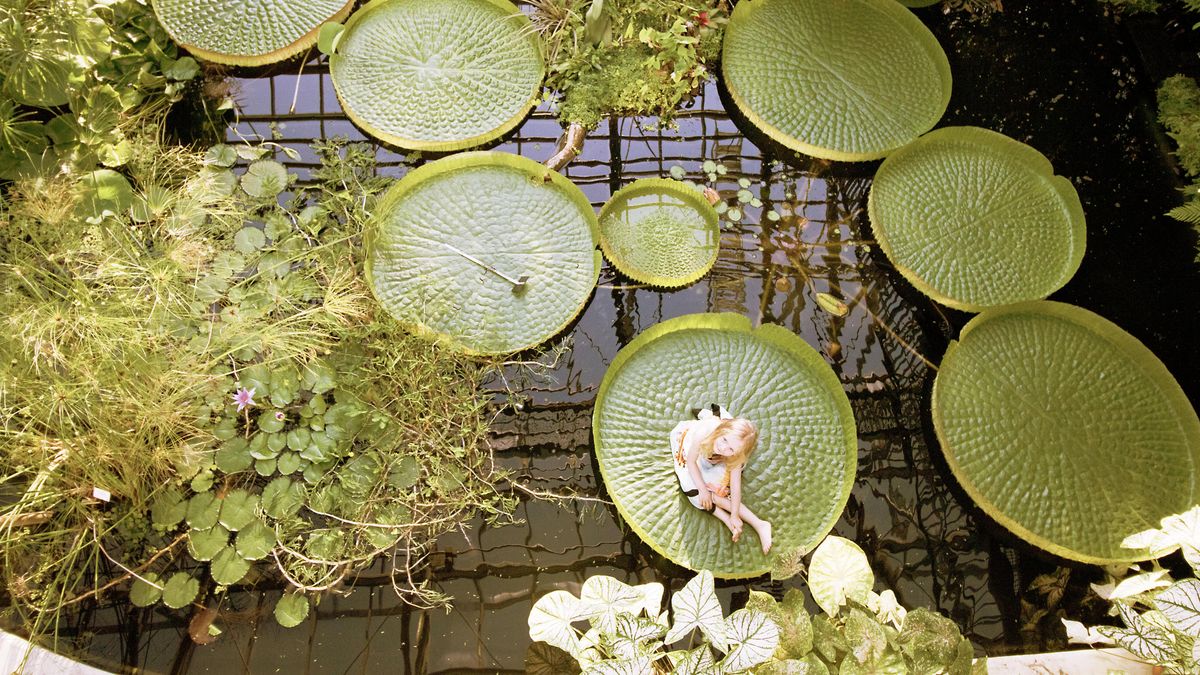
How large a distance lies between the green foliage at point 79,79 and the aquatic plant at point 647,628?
1.96 meters

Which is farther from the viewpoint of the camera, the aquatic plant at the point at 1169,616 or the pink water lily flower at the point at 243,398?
the pink water lily flower at the point at 243,398

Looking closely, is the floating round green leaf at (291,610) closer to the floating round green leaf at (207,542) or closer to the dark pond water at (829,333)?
the dark pond water at (829,333)

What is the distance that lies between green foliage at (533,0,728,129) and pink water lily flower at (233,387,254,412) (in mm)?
1312

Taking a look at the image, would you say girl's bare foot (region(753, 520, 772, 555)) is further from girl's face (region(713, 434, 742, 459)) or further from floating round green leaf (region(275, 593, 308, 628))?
floating round green leaf (region(275, 593, 308, 628))

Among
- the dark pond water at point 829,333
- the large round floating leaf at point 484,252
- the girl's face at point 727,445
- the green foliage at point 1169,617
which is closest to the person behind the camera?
the green foliage at point 1169,617

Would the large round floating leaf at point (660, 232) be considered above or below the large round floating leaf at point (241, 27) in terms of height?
below

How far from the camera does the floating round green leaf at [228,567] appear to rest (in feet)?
5.66

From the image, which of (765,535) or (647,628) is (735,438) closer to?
(765,535)

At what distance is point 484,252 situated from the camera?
208 centimetres

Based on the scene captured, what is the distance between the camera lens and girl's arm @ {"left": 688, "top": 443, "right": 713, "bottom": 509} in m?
1.79

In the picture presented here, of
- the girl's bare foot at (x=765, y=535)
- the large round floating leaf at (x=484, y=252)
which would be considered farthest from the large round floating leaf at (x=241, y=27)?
the girl's bare foot at (x=765, y=535)

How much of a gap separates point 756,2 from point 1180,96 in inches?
60.1

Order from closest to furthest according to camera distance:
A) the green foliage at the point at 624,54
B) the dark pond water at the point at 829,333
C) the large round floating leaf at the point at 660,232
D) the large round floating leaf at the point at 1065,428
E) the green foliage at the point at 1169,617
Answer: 1. the green foliage at the point at 1169,617
2. the dark pond water at the point at 829,333
3. the large round floating leaf at the point at 1065,428
4. the large round floating leaf at the point at 660,232
5. the green foliage at the point at 624,54

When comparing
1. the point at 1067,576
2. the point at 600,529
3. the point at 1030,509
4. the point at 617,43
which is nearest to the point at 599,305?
the point at 600,529
